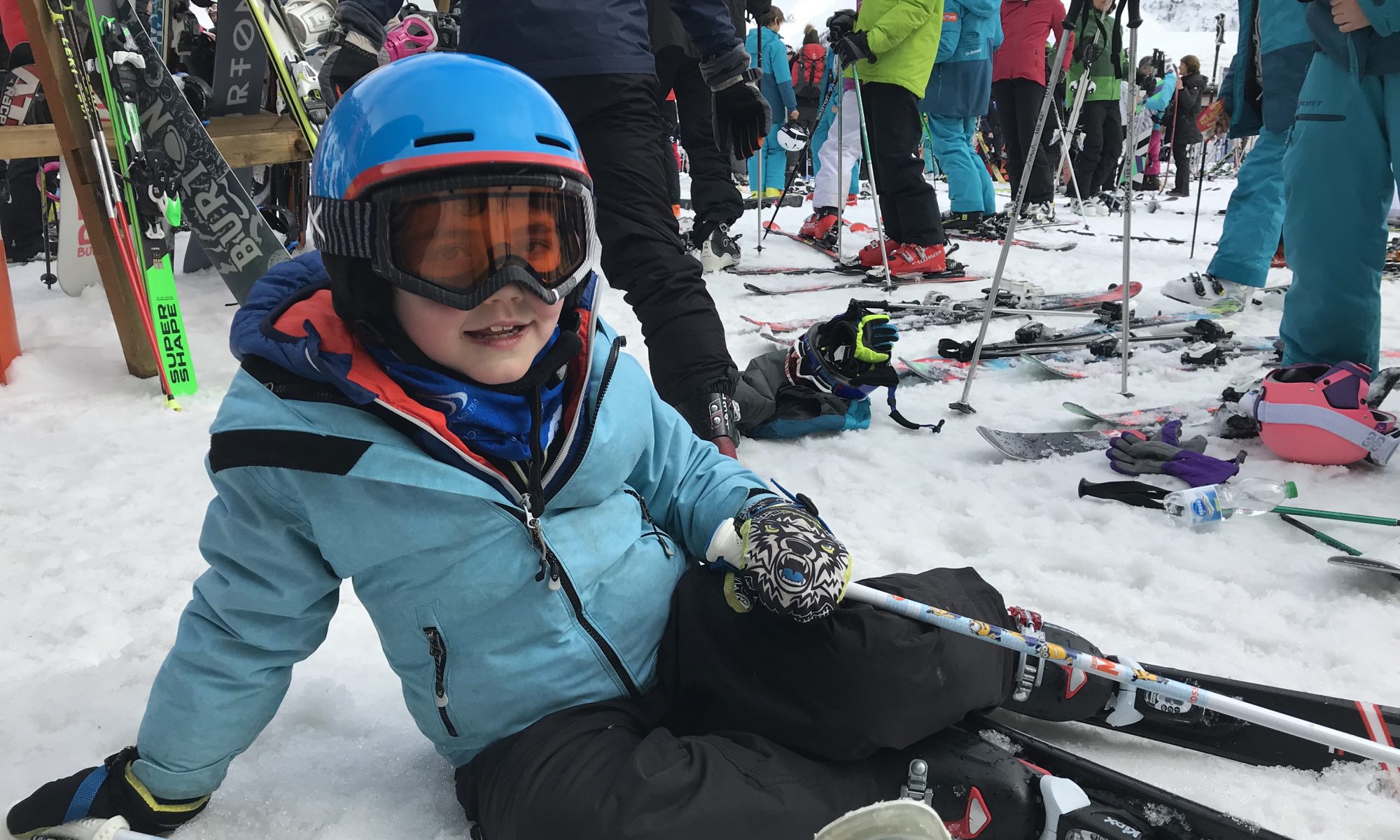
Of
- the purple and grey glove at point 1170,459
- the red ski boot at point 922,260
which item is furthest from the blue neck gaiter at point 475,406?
the red ski boot at point 922,260

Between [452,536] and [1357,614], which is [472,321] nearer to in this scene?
[452,536]

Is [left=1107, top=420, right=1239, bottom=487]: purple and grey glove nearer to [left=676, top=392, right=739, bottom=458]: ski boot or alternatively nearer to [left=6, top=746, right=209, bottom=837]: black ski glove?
[left=676, top=392, right=739, bottom=458]: ski boot

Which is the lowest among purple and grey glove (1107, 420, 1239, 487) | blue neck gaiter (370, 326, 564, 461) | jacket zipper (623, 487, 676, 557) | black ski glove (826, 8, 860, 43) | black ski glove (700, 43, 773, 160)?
purple and grey glove (1107, 420, 1239, 487)

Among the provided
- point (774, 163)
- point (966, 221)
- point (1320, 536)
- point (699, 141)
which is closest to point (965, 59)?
point (966, 221)

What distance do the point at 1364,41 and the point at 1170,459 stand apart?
1412 millimetres

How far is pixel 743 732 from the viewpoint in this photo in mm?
1449

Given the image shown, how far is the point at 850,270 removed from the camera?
6.55m

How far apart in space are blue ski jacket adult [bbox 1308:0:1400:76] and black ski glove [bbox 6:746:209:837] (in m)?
3.50

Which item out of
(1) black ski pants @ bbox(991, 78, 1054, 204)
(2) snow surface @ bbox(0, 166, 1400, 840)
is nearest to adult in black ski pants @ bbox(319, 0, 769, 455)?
(2) snow surface @ bbox(0, 166, 1400, 840)

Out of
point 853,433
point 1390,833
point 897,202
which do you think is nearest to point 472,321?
point 1390,833

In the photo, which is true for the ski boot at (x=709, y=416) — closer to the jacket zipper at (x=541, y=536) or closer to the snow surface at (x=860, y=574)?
the snow surface at (x=860, y=574)

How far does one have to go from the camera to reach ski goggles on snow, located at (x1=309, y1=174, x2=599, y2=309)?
128 centimetres

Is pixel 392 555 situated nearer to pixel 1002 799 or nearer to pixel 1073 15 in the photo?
pixel 1002 799

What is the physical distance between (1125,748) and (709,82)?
2.47 meters
